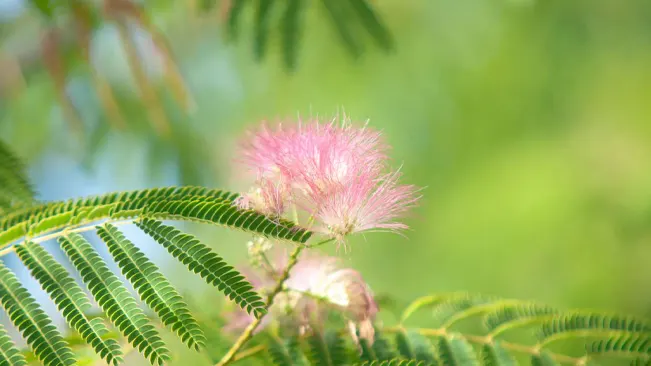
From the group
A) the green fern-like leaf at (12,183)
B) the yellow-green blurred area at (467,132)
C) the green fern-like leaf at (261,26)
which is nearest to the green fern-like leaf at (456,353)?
the green fern-like leaf at (12,183)

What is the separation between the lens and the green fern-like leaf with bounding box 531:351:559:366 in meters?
1.22

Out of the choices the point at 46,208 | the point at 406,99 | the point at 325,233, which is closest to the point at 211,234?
the point at 406,99

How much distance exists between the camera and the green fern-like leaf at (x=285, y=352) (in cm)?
109

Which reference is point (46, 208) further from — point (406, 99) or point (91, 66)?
point (406, 99)

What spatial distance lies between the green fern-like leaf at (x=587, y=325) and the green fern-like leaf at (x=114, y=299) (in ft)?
2.37

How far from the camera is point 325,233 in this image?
88cm

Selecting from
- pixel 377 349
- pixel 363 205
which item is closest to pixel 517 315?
pixel 377 349

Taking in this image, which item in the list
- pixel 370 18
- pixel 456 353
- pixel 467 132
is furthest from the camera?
pixel 467 132

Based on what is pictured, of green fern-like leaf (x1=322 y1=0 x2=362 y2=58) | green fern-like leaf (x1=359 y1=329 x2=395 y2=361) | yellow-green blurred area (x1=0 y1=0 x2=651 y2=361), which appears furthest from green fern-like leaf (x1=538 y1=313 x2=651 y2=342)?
yellow-green blurred area (x1=0 y1=0 x2=651 y2=361)

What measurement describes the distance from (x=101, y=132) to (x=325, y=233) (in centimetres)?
297

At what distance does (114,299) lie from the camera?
2.88 feet

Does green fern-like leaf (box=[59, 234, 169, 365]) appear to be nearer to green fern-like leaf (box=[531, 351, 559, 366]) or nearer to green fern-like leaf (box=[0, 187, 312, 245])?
green fern-like leaf (box=[0, 187, 312, 245])

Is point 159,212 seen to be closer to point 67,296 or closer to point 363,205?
point 67,296

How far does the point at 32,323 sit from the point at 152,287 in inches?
6.5
